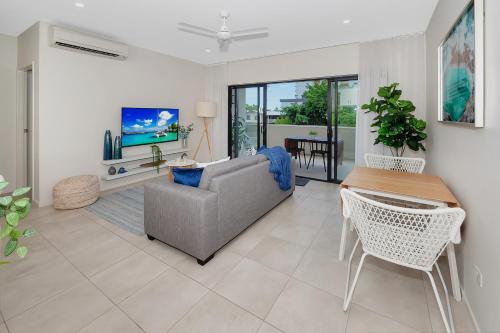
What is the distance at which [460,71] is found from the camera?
1857 millimetres

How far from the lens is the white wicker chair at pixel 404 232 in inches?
52.7

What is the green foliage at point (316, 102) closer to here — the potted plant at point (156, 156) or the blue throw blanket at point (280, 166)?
the blue throw blanket at point (280, 166)

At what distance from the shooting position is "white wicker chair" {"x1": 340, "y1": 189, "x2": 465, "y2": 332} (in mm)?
1340

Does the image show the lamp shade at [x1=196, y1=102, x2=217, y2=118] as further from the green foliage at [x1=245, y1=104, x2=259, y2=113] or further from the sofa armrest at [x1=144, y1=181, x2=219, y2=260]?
the sofa armrest at [x1=144, y1=181, x2=219, y2=260]

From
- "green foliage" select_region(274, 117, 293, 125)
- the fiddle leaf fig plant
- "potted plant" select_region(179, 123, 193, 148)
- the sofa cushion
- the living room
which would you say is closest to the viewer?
the fiddle leaf fig plant

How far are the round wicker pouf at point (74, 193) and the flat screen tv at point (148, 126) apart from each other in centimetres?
102

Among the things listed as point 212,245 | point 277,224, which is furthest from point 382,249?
point 277,224

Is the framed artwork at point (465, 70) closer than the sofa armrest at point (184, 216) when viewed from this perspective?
Yes

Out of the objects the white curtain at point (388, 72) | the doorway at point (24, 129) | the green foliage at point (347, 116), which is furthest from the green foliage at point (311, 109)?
the doorway at point (24, 129)

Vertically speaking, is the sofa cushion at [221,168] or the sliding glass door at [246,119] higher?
the sliding glass door at [246,119]

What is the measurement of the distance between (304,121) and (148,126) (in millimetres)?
3703

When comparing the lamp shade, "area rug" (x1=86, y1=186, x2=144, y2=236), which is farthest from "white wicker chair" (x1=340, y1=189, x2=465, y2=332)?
the lamp shade

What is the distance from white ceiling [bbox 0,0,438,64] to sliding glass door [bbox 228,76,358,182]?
3.30 ft

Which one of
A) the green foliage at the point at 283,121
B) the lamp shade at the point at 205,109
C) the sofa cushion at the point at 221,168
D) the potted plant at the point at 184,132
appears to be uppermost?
the lamp shade at the point at 205,109
